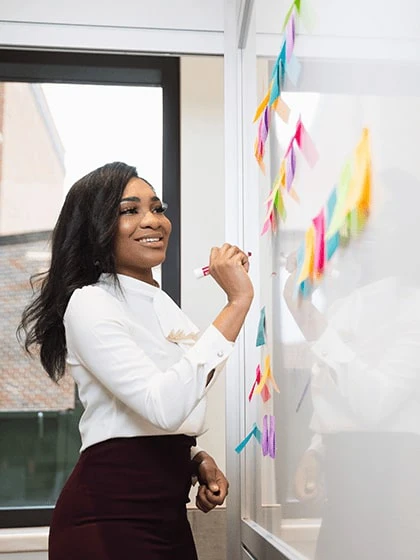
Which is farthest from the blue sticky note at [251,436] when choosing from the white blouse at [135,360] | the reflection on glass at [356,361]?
the reflection on glass at [356,361]

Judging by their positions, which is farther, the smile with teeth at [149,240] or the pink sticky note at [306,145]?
the smile with teeth at [149,240]

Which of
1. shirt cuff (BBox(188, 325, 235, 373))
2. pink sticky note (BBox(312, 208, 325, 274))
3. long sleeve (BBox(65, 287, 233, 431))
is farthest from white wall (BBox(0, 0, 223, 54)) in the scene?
pink sticky note (BBox(312, 208, 325, 274))

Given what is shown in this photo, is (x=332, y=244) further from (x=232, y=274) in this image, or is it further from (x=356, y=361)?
(x=232, y=274)

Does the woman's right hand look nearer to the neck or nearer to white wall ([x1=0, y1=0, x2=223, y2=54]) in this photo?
the neck

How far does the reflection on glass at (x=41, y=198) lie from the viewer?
213 centimetres

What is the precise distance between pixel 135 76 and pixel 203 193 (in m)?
0.44

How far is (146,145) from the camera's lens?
2297mm

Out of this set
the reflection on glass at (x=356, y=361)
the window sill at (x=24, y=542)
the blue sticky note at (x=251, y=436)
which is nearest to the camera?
the reflection on glass at (x=356, y=361)

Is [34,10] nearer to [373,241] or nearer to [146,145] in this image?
[146,145]

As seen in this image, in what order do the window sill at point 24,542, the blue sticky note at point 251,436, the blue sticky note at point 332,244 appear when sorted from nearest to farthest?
the blue sticky note at point 332,244 → the blue sticky note at point 251,436 → the window sill at point 24,542

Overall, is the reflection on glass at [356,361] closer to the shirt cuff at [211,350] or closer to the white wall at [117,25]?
the shirt cuff at [211,350]

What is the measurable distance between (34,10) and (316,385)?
1.47 m

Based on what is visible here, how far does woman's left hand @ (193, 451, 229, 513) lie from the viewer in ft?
4.36

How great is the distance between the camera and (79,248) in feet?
4.58
